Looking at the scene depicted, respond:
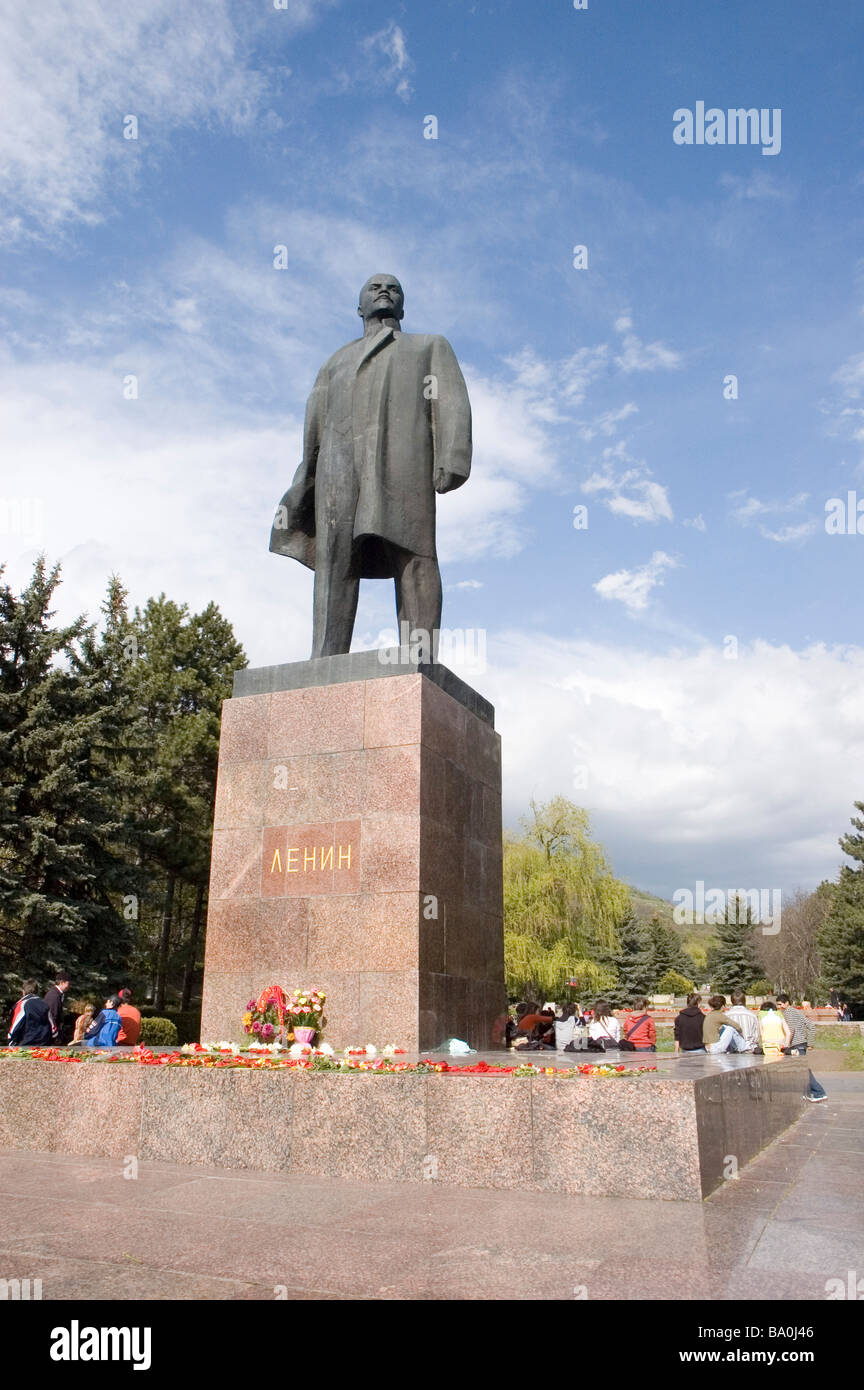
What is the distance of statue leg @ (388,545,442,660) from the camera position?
10.5m

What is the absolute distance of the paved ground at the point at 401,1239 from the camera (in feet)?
12.5

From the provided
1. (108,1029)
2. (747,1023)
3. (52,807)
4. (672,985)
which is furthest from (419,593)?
(672,985)

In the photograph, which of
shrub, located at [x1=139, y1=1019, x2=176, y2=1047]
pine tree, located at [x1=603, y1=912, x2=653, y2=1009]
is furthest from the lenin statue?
pine tree, located at [x1=603, y1=912, x2=653, y2=1009]

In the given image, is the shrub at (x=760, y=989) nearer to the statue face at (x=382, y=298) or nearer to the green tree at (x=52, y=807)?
the green tree at (x=52, y=807)

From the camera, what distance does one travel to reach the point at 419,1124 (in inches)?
238

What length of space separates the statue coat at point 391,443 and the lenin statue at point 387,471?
0.4 inches

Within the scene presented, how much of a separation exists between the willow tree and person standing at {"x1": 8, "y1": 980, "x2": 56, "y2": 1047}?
88.7ft

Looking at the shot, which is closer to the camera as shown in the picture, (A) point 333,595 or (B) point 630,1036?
(A) point 333,595

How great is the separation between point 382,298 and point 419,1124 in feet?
27.8

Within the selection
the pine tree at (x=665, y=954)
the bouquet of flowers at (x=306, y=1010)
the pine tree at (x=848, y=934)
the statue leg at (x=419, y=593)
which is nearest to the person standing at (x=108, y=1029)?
the bouquet of flowers at (x=306, y=1010)

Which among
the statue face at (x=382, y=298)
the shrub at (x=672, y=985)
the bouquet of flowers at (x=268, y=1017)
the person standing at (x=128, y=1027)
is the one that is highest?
the statue face at (x=382, y=298)

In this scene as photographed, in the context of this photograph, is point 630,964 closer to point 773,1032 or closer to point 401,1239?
point 773,1032
